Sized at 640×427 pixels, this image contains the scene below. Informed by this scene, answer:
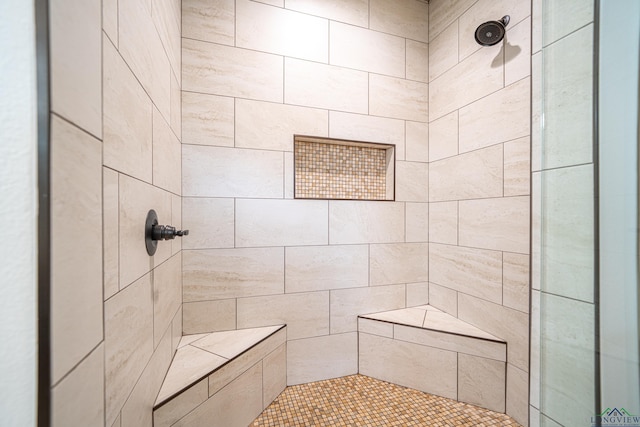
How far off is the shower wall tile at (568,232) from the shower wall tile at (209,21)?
5.53 feet

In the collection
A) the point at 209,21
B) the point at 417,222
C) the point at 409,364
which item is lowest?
the point at 409,364

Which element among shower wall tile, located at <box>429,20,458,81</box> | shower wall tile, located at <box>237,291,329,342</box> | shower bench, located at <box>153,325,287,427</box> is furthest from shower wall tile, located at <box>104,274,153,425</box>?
shower wall tile, located at <box>429,20,458,81</box>

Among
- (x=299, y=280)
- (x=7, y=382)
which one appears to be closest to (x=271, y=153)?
(x=299, y=280)

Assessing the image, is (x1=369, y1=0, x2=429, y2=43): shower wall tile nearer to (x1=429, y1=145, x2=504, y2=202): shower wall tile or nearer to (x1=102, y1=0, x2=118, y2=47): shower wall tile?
(x1=429, y1=145, x2=504, y2=202): shower wall tile

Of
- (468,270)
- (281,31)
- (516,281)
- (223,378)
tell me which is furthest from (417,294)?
(281,31)

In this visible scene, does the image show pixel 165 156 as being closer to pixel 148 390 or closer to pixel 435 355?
pixel 148 390

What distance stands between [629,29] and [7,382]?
1.33 meters

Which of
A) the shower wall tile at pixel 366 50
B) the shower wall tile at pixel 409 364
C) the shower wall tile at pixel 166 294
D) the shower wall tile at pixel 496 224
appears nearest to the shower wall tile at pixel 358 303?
the shower wall tile at pixel 409 364

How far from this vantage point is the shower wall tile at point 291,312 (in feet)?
4.89

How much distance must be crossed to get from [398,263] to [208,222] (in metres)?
1.28

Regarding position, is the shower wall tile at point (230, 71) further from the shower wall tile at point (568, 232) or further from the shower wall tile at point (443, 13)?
the shower wall tile at point (568, 232)

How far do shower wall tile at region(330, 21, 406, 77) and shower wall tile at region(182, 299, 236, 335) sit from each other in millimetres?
1657

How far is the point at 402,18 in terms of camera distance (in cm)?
180

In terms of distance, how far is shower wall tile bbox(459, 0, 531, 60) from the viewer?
128cm
